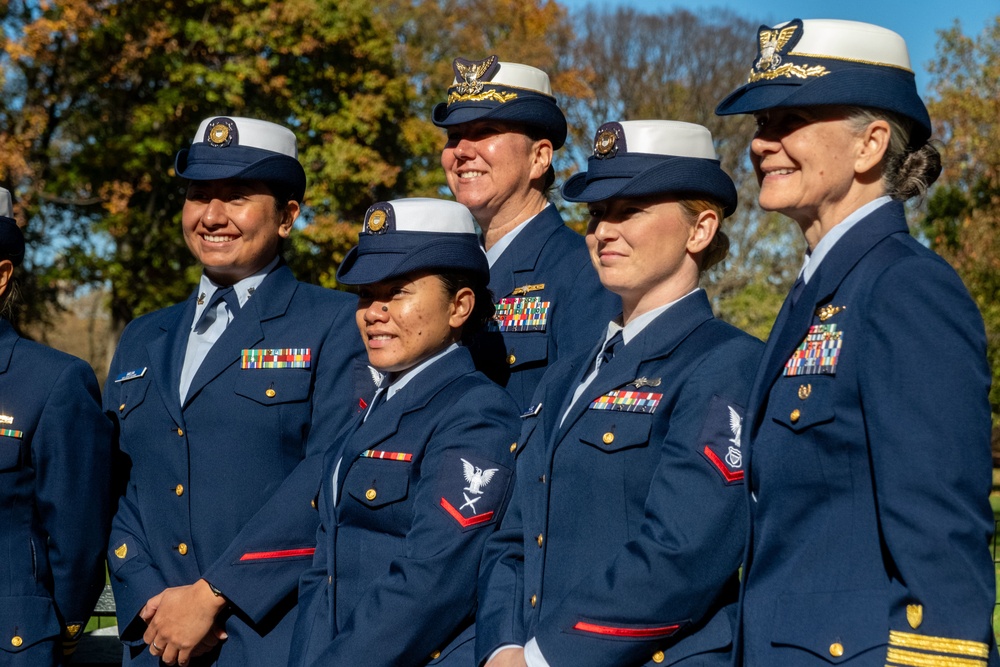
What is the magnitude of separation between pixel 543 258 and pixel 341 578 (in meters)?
1.39

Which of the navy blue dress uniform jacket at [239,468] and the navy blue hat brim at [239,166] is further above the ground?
the navy blue hat brim at [239,166]

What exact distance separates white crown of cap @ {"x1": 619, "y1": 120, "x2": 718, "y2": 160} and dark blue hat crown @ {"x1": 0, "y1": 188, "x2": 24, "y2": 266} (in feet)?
7.77

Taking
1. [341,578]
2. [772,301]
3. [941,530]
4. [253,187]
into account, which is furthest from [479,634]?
[772,301]

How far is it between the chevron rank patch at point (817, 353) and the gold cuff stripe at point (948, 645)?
1.85 feet

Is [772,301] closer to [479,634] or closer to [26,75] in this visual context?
[26,75]

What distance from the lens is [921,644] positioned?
93.1 inches

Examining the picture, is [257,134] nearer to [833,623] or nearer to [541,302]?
[541,302]

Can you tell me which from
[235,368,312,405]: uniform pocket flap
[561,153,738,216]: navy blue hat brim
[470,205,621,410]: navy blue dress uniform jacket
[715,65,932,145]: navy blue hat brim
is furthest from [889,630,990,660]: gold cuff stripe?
[235,368,312,405]: uniform pocket flap

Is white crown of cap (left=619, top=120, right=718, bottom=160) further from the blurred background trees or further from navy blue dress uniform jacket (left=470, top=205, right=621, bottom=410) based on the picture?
the blurred background trees

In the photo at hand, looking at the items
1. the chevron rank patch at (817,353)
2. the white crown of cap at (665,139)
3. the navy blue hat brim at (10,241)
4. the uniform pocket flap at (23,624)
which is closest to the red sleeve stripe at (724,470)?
the chevron rank patch at (817,353)

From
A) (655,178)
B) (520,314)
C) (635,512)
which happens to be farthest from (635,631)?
(520,314)

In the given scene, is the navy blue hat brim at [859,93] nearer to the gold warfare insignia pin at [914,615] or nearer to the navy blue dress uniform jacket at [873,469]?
the navy blue dress uniform jacket at [873,469]

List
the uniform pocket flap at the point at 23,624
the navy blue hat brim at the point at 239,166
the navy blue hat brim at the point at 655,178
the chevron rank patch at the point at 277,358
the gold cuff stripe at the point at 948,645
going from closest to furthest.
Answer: the gold cuff stripe at the point at 948,645 → the navy blue hat brim at the point at 655,178 → the uniform pocket flap at the point at 23,624 → the chevron rank patch at the point at 277,358 → the navy blue hat brim at the point at 239,166

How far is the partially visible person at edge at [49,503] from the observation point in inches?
167
